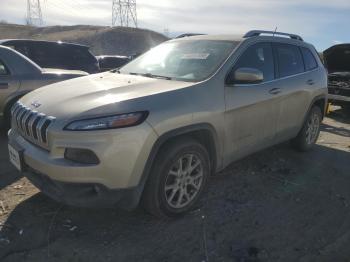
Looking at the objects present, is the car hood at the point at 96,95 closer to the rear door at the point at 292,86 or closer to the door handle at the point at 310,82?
the rear door at the point at 292,86

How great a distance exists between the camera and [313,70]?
626 cm

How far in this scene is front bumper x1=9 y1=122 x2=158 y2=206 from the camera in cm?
334

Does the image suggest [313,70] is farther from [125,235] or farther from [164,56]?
[125,235]

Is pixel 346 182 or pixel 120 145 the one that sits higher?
pixel 120 145

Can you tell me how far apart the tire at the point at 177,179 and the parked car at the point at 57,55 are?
6.43m

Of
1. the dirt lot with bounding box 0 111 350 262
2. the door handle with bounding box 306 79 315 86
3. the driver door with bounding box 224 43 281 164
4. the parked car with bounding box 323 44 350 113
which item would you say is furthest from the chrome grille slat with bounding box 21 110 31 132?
the parked car with bounding box 323 44 350 113

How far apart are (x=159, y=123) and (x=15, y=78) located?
12.5 feet

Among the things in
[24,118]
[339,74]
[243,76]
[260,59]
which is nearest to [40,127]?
[24,118]

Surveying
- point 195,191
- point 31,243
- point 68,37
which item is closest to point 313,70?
point 195,191

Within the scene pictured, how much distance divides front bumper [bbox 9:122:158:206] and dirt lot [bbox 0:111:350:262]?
439 mm

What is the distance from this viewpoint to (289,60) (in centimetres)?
572

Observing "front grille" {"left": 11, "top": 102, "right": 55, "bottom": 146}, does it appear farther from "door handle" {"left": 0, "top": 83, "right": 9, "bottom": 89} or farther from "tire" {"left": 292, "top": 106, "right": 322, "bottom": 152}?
"tire" {"left": 292, "top": 106, "right": 322, "bottom": 152}

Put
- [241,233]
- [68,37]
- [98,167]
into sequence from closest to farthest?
[98,167], [241,233], [68,37]

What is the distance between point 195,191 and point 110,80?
4.84ft
